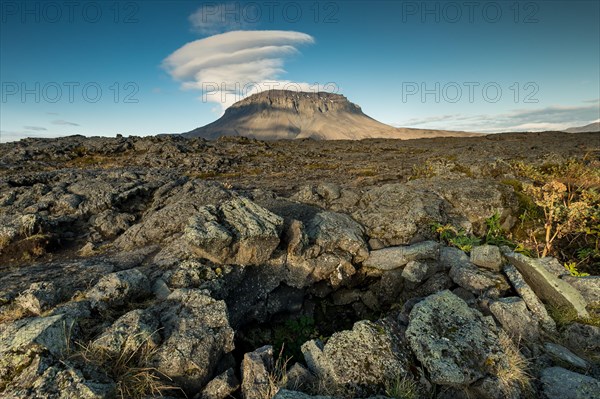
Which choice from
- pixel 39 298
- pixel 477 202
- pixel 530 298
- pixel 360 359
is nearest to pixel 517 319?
pixel 530 298

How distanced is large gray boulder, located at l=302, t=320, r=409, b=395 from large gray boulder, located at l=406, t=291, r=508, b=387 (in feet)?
1.49

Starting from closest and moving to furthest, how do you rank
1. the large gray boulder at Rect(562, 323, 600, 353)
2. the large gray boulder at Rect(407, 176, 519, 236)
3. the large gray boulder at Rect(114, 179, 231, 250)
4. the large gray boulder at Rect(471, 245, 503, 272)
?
the large gray boulder at Rect(562, 323, 600, 353)
the large gray boulder at Rect(471, 245, 503, 272)
the large gray boulder at Rect(114, 179, 231, 250)
the large gray boulder at Rect(407, 176, 519, 236)

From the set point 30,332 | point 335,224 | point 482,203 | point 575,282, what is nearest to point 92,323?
point 30,332

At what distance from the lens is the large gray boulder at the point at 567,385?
5.47 m

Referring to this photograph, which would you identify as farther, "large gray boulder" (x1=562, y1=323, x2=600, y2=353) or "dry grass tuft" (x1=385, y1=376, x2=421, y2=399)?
"large gray boulder" (x1=562, y1=323, x2=600, y2=353)

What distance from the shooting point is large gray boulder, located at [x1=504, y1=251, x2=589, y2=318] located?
7977mm

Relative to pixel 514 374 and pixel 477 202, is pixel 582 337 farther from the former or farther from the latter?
pixel 477 202

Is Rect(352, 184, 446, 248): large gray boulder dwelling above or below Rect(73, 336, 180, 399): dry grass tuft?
above

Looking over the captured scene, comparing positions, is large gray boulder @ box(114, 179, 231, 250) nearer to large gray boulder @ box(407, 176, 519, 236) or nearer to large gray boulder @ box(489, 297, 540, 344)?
large gray boulder @ box(407, 176, 519, 236)

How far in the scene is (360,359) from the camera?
256 inches

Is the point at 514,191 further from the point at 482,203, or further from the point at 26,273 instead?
the point at 26,273

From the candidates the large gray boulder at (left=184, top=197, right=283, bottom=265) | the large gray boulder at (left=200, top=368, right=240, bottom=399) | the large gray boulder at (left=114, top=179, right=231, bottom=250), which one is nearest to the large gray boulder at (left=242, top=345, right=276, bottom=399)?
the large gray boulder at (left=200, top=368, right=240, bottom=399)

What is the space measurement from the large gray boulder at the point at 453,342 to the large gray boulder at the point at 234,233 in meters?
4.95

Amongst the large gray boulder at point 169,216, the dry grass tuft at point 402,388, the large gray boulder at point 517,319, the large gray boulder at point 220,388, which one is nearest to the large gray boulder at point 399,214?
the large gray boulder at point 517,319
